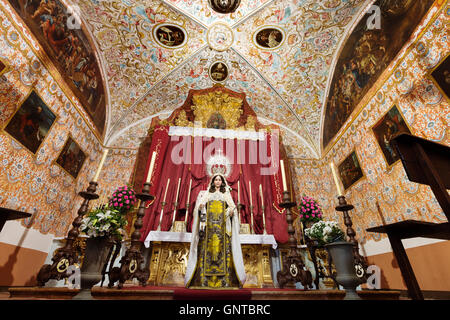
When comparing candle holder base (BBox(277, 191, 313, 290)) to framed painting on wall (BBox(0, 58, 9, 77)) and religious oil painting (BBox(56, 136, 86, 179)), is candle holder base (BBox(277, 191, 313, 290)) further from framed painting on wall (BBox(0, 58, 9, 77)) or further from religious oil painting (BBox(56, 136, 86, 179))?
religious oil painting (BBox(56, 136, 86, 179))

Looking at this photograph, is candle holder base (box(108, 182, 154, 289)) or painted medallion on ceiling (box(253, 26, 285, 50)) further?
painted medallion on ceiling (box(253, 26, 285, 50))

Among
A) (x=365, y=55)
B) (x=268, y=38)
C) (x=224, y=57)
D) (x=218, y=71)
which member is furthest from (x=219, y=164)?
(x=365, y=55)

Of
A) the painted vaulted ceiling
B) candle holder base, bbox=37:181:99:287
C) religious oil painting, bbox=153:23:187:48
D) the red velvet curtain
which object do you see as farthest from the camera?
religious oil painting, bbox=153:23:187:48

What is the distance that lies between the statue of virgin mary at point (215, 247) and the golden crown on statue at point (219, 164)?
253 cm

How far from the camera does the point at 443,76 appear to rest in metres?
3.93

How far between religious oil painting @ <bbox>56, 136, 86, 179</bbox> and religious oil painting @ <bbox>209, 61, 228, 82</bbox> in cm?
583

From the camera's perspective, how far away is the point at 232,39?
7871mm

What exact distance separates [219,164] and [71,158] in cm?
486

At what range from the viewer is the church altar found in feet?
17.5

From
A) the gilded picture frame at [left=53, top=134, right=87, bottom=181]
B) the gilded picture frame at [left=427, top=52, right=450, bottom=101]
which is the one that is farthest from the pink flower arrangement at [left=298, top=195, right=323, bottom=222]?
the gilded picture frame at [left=53, top=134, right=87, bottom=181]

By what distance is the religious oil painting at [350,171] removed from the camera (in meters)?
6.49
